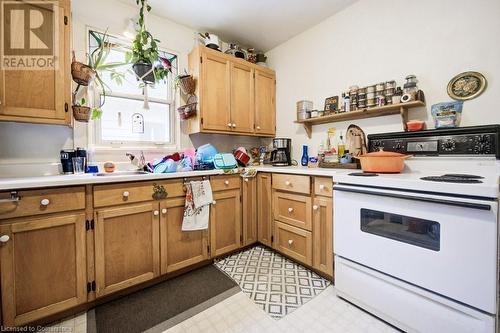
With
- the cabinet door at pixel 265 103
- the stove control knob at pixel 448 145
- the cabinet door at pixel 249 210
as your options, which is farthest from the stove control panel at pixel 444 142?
the cabinet door at pixel 265 103

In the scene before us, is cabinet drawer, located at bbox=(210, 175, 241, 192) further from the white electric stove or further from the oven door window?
the oven door window

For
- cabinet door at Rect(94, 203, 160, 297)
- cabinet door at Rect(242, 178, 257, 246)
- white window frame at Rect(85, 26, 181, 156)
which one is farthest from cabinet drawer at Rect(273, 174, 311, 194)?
white window frame at Rect(85, 26, 181, 156)

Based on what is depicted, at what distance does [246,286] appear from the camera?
69.1 inches

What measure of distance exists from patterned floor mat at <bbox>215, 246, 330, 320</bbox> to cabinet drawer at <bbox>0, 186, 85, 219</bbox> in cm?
130

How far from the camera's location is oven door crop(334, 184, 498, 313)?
0.97 metres

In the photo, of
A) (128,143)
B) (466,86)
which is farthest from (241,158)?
(466,86)

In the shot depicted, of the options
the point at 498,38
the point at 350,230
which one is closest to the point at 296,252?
the point at 350,230

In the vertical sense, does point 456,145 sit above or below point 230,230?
above

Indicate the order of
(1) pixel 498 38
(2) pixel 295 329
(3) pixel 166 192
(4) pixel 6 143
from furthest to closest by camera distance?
1. (3) pixel 166 192
2. (4) pixel 6 143
3. (1) pixel 498 38
4. (2) pixel 295 329

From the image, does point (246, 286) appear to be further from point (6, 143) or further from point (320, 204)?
point (6, 143)

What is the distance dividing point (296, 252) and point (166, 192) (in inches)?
50.5

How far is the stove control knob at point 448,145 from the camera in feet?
5.19

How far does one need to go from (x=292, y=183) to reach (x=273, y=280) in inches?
33.2

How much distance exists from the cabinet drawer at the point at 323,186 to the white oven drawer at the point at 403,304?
0.49 metres
